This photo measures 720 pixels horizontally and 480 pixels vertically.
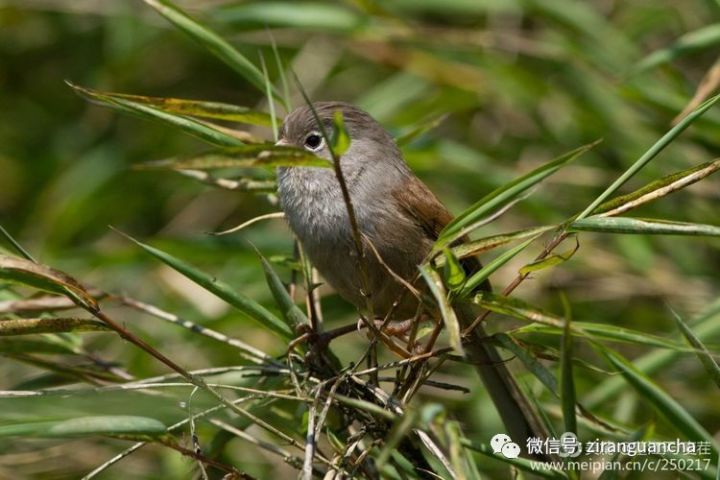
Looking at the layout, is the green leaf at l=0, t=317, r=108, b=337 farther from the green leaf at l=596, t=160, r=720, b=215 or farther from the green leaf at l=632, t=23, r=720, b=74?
the green leaf at l=632, t=23, r=720, b=74

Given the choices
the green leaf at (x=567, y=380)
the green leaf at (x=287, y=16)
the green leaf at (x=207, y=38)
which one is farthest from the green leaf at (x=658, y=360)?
the green leaf at (x=287, y=16)

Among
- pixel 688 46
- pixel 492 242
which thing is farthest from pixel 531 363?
pixel 688 46

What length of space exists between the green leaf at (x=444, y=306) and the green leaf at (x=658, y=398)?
1.10 ft

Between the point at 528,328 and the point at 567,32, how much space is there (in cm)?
268

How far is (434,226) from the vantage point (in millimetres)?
3426

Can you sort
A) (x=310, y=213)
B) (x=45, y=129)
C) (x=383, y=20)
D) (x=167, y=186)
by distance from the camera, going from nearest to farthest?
1. (x=310, y=213)
2. (x=383, y=20)
3. (x=167, y=186)
4. (x=45, y=129)

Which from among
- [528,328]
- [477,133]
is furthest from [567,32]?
[528,328]

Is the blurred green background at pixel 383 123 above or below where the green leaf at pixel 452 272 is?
above

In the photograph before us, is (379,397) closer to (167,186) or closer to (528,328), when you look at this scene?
(528,328)

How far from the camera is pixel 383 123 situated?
4457 mm

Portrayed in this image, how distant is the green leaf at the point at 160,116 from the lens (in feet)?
8.43

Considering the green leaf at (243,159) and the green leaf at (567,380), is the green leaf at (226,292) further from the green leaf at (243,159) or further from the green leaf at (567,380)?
the green leaf at (567,380)

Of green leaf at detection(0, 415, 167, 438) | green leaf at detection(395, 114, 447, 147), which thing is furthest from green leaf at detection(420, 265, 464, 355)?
green leaf at detection(395, 114, 447, 147)

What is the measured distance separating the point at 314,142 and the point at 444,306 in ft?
4.62
